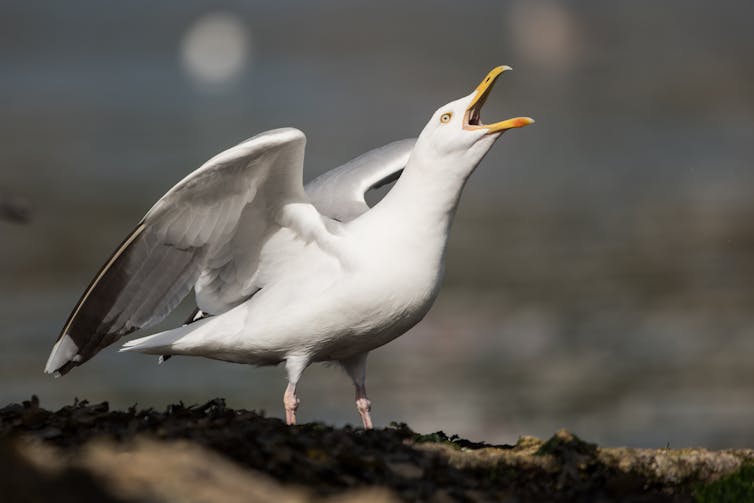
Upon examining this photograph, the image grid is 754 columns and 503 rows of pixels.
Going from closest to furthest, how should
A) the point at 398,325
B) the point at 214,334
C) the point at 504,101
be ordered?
1. the point at 398,325
2. the point at 214,334
3. the point at 504,101

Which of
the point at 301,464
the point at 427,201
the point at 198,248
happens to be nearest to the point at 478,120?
the point at 427,201

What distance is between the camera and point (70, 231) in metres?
23.6

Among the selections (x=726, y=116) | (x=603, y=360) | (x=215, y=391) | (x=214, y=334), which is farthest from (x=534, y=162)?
(x=214, y=334)

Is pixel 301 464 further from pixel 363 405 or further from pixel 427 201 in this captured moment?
pixel 363 405

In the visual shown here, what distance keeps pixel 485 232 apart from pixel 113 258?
15114 mm

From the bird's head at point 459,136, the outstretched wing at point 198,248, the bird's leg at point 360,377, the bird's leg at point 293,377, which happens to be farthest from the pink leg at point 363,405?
the bird's head at point 459,136

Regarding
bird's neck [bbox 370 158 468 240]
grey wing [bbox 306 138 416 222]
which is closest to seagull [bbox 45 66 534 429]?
bird's neck [bbox 370 158 468 240]

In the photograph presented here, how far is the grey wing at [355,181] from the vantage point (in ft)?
Answer: 32.0

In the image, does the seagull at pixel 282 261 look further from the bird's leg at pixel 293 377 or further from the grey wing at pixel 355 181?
the grey wing at pixel 355 181

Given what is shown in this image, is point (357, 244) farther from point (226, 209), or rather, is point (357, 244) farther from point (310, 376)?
point (310, 376)

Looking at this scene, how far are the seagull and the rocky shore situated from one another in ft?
2.75

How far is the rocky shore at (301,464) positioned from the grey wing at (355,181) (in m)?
2.08

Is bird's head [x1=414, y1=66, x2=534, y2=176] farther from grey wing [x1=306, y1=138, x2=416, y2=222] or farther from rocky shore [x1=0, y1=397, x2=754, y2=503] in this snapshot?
rocky shore [x1=0, y1=397, x2=754, y2=503]

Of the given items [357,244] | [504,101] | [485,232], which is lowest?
[357,244]
